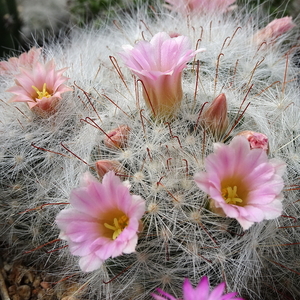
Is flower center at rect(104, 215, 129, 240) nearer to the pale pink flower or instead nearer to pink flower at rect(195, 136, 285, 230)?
pink flower at rect(195, 136, 285, 230)

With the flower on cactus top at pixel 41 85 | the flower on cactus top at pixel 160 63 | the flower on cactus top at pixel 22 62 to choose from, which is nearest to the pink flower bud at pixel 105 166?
the flower on cactus top at pixel 160 63

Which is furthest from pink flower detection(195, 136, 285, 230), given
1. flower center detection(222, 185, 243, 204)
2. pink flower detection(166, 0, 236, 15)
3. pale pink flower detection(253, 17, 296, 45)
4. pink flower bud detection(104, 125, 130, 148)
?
pink flower detection(166, 0, 236, 15)

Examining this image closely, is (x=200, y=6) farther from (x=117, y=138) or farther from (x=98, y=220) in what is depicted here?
(x=98, y=220)

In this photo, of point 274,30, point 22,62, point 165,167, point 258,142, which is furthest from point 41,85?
point 274,30

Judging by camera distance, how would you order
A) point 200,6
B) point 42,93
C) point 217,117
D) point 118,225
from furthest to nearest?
point 200,6, point 42,93, point 217,117, point 118,225

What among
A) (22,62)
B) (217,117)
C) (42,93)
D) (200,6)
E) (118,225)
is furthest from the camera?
(200,6)

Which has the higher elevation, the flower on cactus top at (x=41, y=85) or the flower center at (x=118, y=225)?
the flower on cactus top at (x=41, y=85)

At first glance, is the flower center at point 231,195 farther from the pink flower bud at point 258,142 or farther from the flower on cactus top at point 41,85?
the flower on cactus top at point 41,85
